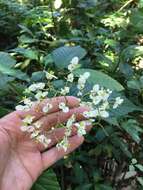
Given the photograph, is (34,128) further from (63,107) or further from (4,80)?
(4,80)

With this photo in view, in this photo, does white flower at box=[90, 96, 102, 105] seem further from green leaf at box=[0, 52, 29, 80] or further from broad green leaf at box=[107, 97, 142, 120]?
green leaf at box=[0, 52, 29, 80]

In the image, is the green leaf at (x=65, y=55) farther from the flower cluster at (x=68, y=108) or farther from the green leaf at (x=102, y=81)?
the flower cluster at (x=68, y=108)

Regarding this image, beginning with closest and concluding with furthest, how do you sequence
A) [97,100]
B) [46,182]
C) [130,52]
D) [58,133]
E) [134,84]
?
[97,100] < [58,133] < [46,182] < [134,84] < [130,52]

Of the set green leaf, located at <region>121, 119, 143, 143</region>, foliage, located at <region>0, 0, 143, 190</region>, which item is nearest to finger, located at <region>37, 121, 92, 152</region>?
foliage, located at <region>0, 0, 143, 190</region>

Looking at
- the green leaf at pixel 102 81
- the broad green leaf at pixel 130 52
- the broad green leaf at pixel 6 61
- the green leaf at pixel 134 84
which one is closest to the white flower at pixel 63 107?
the green leaf at pixel 102 81

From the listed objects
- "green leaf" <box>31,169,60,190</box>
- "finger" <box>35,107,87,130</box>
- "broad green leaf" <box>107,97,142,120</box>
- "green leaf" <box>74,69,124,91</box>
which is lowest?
"green leaf" <box>31,169,60,190</box>

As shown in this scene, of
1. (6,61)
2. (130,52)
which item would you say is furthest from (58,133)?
(130,52)

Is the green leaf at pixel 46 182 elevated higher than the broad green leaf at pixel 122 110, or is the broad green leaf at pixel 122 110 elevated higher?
the broad green leaf at pixel 122 110

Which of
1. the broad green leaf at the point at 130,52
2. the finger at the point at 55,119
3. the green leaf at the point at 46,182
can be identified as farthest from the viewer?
the broad green leaf at the point at 130,52
